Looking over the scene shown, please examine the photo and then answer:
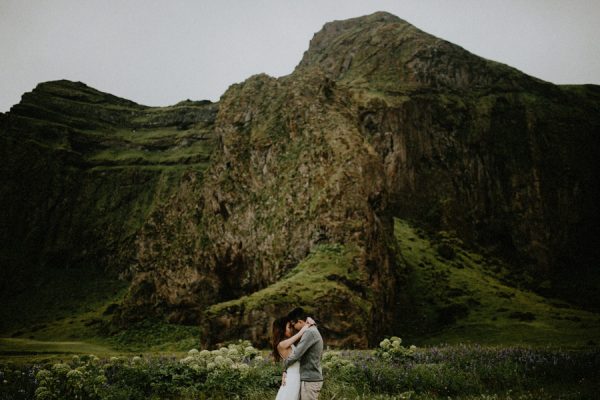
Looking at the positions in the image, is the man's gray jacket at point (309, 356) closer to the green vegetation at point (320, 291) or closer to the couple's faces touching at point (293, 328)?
the couple's faces touching at point (293, 328)

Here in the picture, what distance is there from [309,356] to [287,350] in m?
0.52

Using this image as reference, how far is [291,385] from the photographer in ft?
28.7

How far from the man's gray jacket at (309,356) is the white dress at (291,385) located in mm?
132

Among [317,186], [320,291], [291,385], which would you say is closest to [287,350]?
[291,385]

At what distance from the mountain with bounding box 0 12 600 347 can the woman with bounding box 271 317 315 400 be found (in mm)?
21814

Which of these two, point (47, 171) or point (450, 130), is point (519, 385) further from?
point (47, 171)

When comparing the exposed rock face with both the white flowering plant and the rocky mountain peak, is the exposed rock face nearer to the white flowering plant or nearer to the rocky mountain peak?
the white flowering plant

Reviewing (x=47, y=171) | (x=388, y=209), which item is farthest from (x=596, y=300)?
(x=47, y=171)

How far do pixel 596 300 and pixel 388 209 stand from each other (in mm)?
49974

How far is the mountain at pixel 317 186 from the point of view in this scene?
142ft

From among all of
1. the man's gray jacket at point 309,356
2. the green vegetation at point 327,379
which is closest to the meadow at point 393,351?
the green vegetation at point 327,379

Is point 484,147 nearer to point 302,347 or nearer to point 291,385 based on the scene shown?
point 302,347

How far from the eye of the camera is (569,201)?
118812 millimetres

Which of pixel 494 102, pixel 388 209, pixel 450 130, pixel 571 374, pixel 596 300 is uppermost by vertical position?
pixel 494 102
